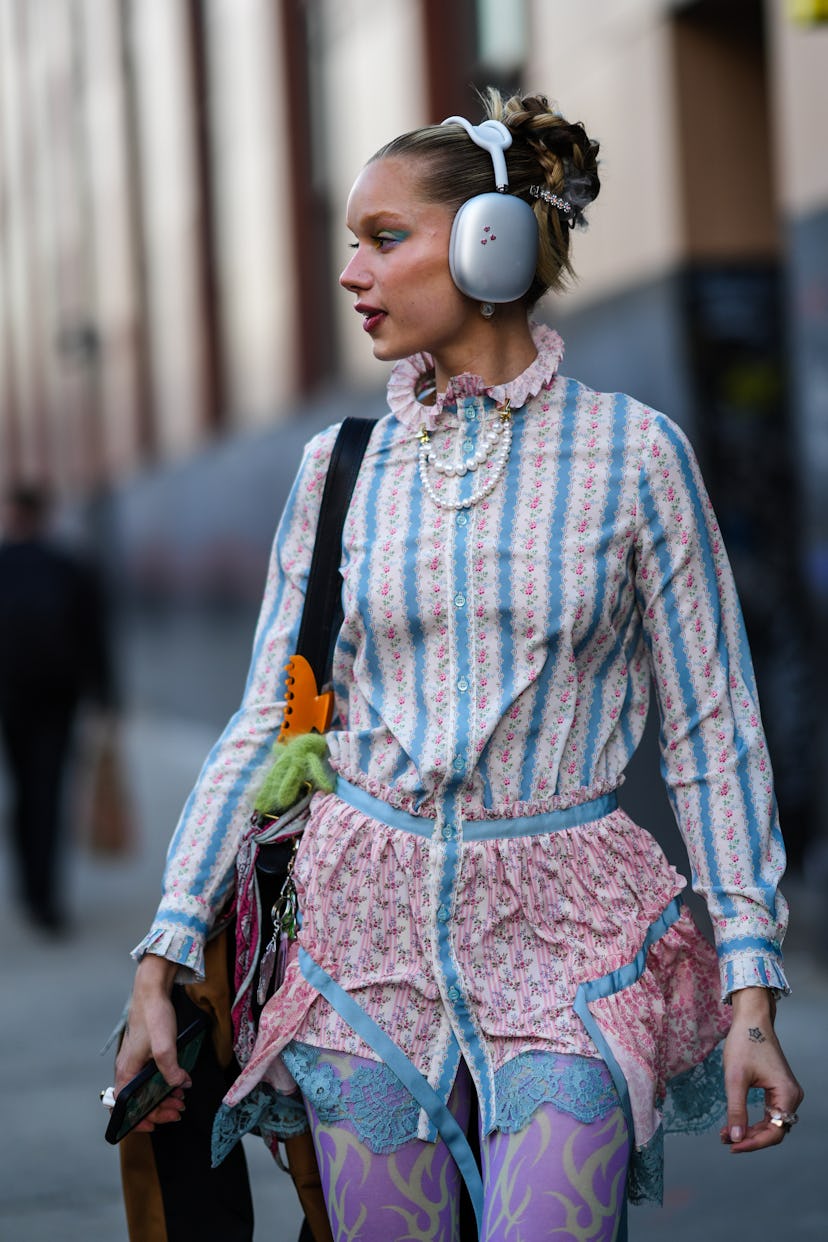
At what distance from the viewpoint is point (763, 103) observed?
26.4ft

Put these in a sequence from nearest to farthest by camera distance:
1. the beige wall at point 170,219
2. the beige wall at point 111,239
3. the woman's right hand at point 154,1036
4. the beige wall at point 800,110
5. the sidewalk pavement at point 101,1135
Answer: the woman's right hand at point 154,1036
the sidewalk pavement at point 101,1135
the beige wall at point 800,110
the beige wall at point 170,219
the beige wall at point 111,239

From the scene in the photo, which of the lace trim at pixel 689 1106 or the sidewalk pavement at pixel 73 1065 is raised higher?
the lace trim at pixel 689 1106

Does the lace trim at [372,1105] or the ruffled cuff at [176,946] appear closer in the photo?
the lace trim at [372,1105]

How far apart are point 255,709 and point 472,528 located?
46 cm

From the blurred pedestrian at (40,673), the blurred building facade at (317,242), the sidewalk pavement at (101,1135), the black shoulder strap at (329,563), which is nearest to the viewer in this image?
the black shoulder strap at (329,563)

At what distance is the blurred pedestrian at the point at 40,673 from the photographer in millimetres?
9281

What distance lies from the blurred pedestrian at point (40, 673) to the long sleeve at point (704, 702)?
7024 mm

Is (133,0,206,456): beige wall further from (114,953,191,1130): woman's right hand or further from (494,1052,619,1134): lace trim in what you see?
(494,1052,619,1134): lace trim

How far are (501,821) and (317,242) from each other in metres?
11.8

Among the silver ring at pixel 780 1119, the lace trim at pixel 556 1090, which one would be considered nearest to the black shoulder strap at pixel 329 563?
the lace trim at pixel 556 1090

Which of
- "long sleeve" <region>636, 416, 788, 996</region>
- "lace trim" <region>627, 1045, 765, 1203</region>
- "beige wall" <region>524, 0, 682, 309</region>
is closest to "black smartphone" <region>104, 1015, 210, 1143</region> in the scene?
"lace trim" <region>627, 1045, 765, 1203</region>

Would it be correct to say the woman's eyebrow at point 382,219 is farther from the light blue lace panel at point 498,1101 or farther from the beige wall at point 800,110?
the beige wall at point 800,110

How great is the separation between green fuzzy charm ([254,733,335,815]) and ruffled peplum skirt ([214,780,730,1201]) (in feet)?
0.19

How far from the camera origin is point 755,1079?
7.76ft
